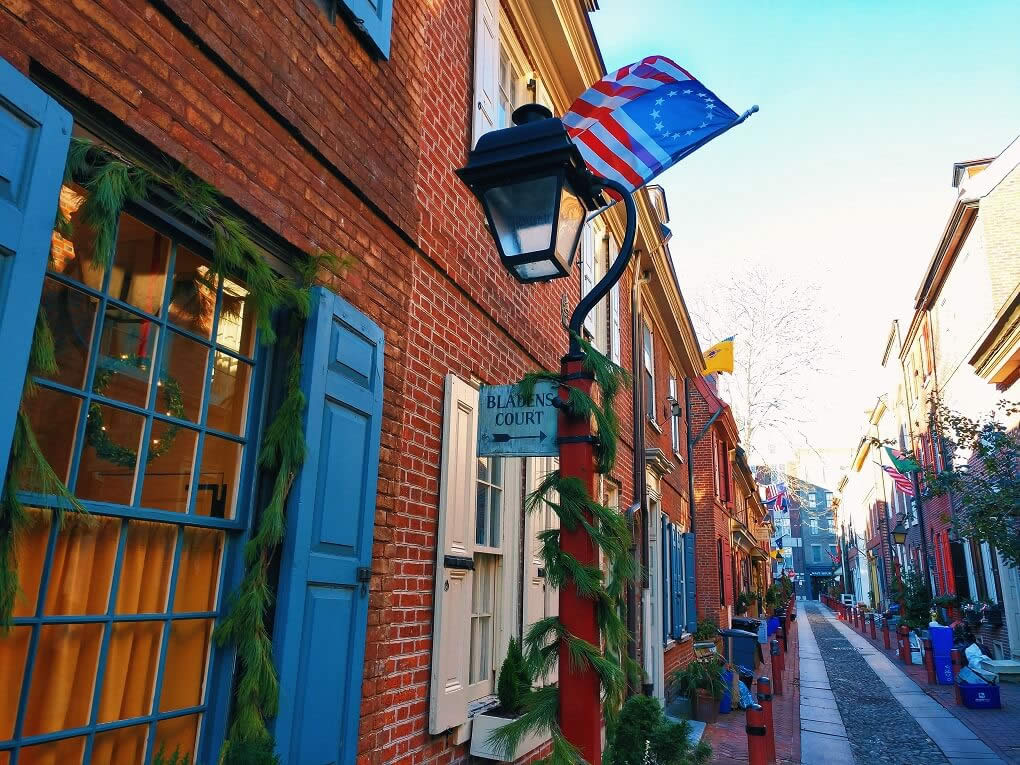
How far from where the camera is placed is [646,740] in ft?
13.4

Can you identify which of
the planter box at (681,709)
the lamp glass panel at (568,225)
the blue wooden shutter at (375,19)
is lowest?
the planter box at (681,709)

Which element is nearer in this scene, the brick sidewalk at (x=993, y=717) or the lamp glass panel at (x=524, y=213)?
the lamp glass panel at (x=524, y=213)

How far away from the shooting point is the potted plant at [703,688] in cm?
1016

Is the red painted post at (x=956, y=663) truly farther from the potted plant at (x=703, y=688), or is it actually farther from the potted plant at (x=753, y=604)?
the potted plant at (x=753, y=604)

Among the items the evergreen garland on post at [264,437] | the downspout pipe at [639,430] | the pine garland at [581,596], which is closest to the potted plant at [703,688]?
the downspout pipe at [639,430]

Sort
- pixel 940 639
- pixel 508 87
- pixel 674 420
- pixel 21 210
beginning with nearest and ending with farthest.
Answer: pixel 21 210, pixel 508 87, pixel 940 639, pixel 674 420

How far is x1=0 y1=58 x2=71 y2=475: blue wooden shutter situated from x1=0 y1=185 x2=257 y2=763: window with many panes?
0.29m

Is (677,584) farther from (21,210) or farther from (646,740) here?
(21,210)

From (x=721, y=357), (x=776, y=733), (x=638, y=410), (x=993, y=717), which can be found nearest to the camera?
(x=776, y=733)

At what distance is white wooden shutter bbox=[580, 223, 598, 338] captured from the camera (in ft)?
27.4

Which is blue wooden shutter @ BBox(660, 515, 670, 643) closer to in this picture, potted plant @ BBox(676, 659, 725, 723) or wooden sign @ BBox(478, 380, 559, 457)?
potted plant @ BBox(676, 659, 725, 723)

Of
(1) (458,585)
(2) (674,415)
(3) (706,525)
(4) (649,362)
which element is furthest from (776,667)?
(1) (458,585)

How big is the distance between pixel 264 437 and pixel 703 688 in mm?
9081

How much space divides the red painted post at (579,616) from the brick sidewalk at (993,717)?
797 cm
